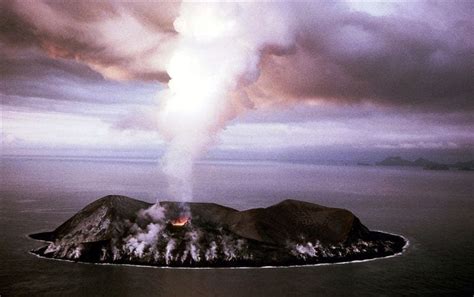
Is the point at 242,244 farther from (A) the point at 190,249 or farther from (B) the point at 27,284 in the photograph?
(B) the point at 27,284

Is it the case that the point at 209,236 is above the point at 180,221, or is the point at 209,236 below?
below

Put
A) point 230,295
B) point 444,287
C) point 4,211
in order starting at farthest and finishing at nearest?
point 4,211 < point 444,287 < point 230,295

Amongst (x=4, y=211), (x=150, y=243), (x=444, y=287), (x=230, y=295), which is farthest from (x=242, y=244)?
(x=4, y=211)

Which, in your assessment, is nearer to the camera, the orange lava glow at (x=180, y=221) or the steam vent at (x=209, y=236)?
the steam vent at (x=209, y=236)

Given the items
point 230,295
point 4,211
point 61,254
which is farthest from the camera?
point 4,211

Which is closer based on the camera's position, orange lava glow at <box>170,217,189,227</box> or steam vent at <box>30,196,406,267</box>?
steam vent at <box>30,196,406,267</box>

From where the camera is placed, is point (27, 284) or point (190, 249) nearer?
point (27, 284)

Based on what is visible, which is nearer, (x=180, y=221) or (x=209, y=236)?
(x=209, y=236)

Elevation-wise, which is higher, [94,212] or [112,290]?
[94,212]
